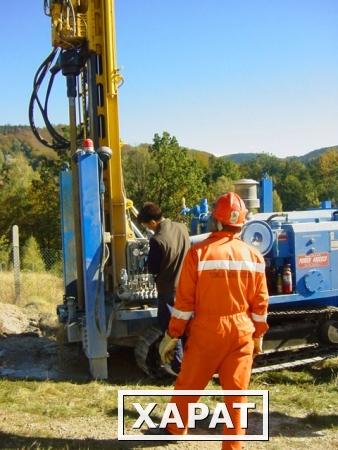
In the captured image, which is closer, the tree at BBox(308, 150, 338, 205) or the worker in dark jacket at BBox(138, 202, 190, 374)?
the worker in dark jacket at BBox(138, 202, 190, 374)

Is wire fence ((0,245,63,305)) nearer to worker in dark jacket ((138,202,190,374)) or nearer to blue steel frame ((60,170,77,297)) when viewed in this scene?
blue steel frame ((60,170,77,297))

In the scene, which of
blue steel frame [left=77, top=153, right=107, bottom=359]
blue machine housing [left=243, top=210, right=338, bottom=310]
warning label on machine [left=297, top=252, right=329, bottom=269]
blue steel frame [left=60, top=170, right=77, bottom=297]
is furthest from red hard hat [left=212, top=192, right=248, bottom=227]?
blue steel frame [left=60, top=170, right=77, bottom=297]

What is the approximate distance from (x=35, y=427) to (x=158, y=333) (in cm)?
189

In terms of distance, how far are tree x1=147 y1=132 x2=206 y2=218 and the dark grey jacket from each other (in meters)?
26.2

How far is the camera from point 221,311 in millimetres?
3830

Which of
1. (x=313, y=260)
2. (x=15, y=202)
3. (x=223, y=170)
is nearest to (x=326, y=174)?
(x=223, y=170)

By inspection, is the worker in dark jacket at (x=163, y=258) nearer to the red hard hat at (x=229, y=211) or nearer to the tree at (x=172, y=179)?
the red hard hat at (x=229, y=211)

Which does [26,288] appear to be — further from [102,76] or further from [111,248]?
[102,76]

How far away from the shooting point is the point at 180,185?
108 feet

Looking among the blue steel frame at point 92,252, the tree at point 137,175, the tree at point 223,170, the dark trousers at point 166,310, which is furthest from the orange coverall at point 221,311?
the tree at point 223,170

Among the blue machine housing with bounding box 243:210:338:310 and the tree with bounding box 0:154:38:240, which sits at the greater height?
the tree with bounding box 0:154:38:240

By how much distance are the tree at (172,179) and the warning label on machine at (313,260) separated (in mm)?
25002

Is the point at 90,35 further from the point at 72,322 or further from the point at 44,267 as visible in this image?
Answer: the point at 44,267

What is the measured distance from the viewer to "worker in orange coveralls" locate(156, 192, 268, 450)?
3.82 m
